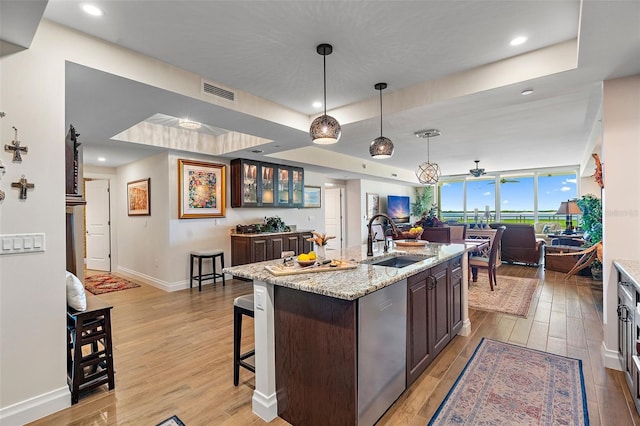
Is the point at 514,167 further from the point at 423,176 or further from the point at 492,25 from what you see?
the point at 492,25

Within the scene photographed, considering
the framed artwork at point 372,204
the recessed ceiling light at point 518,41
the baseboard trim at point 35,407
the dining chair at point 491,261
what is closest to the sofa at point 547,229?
the dining chair at point 491,261

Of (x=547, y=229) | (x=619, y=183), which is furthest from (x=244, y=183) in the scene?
(x=547, y=229)

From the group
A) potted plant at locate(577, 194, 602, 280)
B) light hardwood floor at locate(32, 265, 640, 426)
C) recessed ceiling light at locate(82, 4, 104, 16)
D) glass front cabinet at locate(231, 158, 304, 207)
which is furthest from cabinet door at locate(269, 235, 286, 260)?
potted plant at locate(577, 194, 602, 280)

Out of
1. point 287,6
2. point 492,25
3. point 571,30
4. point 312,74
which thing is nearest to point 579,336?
point 571,30

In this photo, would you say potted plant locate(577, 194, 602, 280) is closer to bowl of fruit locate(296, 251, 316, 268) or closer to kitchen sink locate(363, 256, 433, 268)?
kitchen sink locate(363, 256, 433, 268)

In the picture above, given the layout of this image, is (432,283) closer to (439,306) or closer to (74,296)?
(439,306)

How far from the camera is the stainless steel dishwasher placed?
1.72 meters

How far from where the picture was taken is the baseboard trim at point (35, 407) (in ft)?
6.15

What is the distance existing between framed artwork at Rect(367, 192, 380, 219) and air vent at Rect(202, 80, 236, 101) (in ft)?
22.0

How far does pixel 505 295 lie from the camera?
15.2ft

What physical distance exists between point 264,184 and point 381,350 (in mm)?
4699

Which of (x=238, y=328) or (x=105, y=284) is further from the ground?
(x=238, y=328)

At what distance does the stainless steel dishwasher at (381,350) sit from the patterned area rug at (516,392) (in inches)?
13.3

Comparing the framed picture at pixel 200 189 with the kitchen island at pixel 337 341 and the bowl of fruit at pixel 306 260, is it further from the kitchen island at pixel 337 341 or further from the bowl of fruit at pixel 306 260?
the bowl of fruit at pixel 306 260
